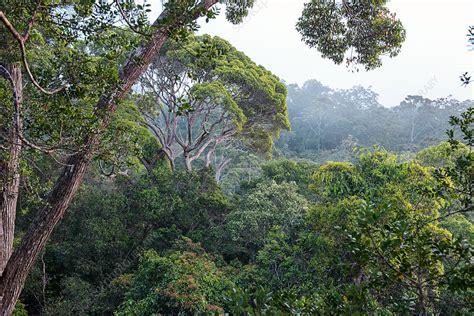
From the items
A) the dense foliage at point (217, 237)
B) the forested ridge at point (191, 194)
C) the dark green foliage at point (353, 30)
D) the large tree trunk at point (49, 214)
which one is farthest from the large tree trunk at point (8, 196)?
the dark green foliage at point (353, 30)

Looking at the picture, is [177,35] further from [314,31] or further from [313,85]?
[313,85]

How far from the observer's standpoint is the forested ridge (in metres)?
1.80

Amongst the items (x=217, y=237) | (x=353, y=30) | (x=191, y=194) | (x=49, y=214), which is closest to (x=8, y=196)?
(x=49, y=214)

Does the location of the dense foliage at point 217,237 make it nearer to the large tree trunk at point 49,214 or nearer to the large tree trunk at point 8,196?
the large tree trunk at point 49,214

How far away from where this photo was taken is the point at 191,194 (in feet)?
33.8

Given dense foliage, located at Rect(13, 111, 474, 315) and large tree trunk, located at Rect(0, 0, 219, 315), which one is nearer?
large tree trunk, located at Rect(0, 0, 219, 315)

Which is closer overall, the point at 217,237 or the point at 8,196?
the point at 8,196

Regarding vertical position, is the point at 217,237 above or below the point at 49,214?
below

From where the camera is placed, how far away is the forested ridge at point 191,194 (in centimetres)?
180

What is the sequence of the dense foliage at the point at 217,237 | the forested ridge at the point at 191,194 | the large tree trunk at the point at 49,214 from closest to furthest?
the forested ridge at the point at 191,194
the large tree trunk at the point at 49,214
the dense foliage at the point at 217,237

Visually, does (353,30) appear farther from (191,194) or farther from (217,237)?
(191,194)

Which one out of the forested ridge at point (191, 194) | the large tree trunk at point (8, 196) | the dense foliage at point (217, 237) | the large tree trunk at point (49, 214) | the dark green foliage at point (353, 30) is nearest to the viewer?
the forested ridge at point (191, 194)

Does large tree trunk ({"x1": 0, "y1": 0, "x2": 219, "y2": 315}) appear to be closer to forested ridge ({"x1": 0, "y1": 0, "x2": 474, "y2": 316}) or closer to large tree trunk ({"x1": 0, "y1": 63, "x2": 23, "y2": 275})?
forested ridge ({"x1": 0, "y1": 0, "x2": 474, "y2": 316})

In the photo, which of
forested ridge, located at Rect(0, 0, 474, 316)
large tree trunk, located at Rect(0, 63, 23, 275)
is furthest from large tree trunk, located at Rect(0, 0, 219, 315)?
large tree trunk, located at Rect(0, 63, 23, 275)
